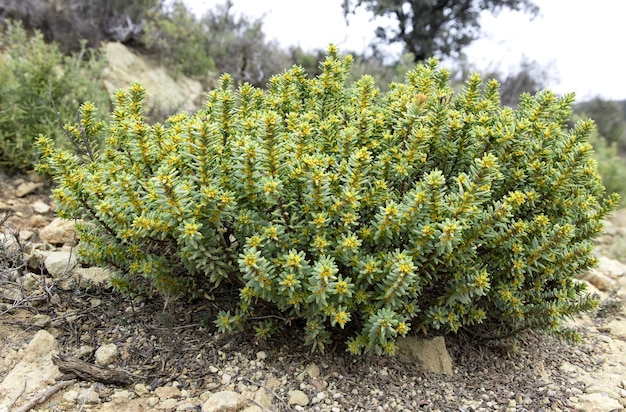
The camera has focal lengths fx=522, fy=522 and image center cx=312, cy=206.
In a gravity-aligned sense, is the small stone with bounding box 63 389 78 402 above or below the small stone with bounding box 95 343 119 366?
below

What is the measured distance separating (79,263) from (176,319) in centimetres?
86

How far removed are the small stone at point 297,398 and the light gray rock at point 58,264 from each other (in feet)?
5.07

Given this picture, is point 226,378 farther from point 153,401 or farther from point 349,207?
point 349,207

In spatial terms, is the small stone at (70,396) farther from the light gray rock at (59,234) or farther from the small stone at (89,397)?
the light gray rock at (59,234)

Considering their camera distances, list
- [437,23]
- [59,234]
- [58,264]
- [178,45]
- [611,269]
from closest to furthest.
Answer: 1. [58,264]
2. [59,234]
3. [611,269]
4. [178,45]
5. [437,23]

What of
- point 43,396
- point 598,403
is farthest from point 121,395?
point 598,403

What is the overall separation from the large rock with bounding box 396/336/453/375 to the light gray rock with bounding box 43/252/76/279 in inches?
77.2

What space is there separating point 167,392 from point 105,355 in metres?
0.37

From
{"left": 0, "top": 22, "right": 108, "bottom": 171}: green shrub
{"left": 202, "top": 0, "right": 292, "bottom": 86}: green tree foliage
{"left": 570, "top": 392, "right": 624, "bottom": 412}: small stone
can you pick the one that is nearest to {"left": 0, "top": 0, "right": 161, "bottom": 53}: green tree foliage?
{"left": 202, "top": 0, "right": 292, "bottom": 86}: green tree foliage

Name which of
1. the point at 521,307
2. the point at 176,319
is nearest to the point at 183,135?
the point at 176,319

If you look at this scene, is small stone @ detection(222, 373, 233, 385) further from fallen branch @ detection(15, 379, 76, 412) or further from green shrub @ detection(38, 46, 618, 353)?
fallen branch @ detection(15, 379, 76, 412)

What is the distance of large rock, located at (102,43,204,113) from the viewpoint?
7207 millimetres

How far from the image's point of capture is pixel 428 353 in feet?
8.96

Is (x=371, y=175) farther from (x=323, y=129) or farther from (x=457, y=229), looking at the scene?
(x=457, y=229)
